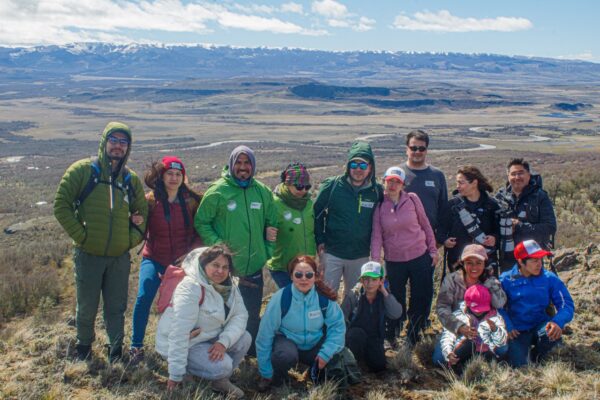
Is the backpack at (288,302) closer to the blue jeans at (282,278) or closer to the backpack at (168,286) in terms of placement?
the blue jeans at (282,278)

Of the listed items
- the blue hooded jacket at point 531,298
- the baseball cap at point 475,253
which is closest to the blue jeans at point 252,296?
the baseball cap at point 475,253

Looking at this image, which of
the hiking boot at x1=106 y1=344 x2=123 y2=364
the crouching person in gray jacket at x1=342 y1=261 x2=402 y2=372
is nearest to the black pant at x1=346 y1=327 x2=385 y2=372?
the crouching person in gray jacket at x1=342 y1=261 x2=402 y2=372

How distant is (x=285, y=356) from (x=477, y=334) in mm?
1698

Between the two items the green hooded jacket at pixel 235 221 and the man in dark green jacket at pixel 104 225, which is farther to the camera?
the green hooded jacket at pixel 235 221

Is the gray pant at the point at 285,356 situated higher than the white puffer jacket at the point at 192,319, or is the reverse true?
the white puffer jacket at the point at 192,319

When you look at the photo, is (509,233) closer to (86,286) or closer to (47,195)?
(86,286)

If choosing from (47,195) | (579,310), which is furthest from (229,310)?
(47,195)

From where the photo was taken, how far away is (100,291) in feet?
15.5

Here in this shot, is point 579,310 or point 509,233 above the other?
point 509,233

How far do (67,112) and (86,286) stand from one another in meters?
129

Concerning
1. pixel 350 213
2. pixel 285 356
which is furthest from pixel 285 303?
pixel 350 213

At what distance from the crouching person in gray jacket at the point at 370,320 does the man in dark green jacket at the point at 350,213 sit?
19.8 inches

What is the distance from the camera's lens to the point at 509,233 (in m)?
5.15

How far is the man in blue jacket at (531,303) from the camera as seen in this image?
4562 mm
